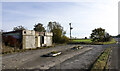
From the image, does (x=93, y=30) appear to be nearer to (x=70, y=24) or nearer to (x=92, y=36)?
(x=92, y=36)

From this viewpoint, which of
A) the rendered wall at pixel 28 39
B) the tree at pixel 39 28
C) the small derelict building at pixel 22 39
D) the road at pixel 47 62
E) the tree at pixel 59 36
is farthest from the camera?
the tree at pixel 39 28

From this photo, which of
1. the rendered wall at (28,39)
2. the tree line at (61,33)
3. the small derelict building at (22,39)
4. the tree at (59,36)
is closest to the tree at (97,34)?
the tree line at (61,33)

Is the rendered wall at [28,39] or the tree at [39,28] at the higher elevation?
the tree at [39,28]

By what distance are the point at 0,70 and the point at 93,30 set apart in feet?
155

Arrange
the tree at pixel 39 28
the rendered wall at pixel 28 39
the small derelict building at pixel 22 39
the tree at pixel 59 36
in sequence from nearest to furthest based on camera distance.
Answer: the small derelict building at pixel 22 39, the rendered wall at pixel 28 39, the tree at pixel 59 36, the tree at pixel 39 28

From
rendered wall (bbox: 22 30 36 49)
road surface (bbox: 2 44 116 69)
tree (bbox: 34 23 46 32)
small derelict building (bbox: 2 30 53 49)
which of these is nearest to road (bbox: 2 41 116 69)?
road surface (bbox: 2 44 116 69)

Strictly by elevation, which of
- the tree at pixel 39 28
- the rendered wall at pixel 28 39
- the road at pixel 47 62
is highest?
the tree at pixel 39 28

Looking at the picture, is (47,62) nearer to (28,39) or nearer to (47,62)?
(47,62)

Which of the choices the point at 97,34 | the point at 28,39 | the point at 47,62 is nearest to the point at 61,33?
the point at 97,34

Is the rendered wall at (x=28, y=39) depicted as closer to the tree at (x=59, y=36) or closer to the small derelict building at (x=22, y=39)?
the small derelict building at (x=22, y=39)

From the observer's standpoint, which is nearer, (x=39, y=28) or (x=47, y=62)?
(x=47, y=62)

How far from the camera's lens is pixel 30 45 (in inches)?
1104

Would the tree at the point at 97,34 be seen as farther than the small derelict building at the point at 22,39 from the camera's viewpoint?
Yes

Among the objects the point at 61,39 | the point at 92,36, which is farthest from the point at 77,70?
the point at 92,36
